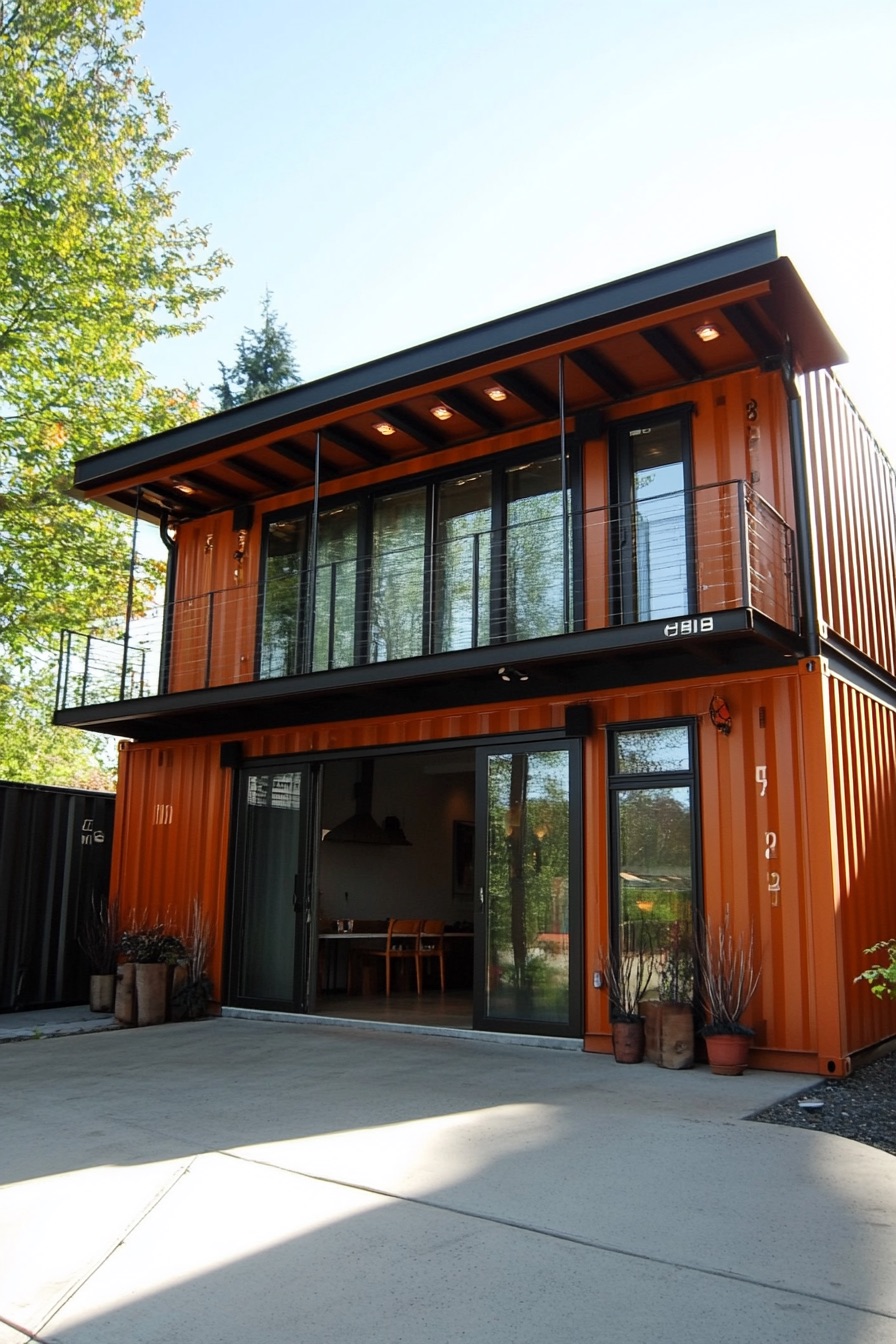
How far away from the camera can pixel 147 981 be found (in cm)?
990

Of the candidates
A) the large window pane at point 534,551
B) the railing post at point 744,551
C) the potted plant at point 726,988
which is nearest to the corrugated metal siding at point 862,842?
the potted plant at point 726,988

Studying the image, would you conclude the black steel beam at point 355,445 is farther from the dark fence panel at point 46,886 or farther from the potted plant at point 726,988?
the potted plant at point 726,988

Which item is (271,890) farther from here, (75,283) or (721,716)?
(75,283)

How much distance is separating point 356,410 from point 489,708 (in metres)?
2.80

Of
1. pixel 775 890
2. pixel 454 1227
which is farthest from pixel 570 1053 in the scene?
pixel 454 1227

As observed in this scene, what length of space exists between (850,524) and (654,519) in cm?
178

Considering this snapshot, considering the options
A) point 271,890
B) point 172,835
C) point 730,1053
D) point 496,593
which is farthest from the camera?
point 172,835

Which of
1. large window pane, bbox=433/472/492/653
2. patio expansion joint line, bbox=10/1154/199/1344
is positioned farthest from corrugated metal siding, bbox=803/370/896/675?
patio expansion joint line, bbox=10/1154/199/1344

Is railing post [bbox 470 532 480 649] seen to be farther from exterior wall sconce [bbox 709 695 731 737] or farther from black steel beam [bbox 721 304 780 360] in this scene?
black steel beam [bbox 721 304 780 360]

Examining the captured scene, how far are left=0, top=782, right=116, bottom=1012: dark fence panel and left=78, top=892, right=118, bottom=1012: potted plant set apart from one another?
0.33 ft

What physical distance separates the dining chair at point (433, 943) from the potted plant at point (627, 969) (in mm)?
5087

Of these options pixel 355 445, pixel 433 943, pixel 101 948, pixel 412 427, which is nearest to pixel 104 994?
pixel 101 948

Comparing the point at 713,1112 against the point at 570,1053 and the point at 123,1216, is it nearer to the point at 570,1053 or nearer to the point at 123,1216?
the point at 570,1053

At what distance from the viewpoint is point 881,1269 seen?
349 cm
